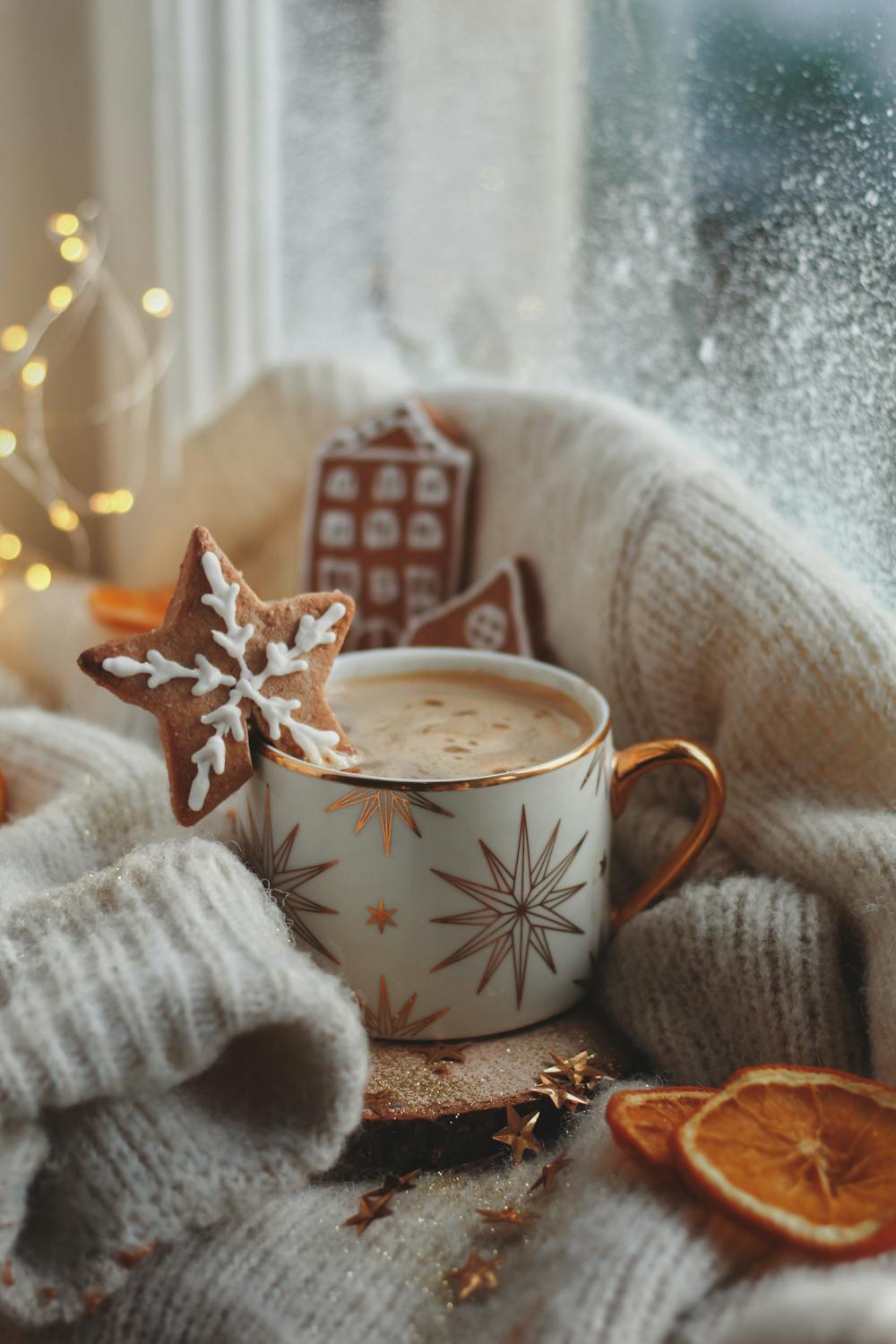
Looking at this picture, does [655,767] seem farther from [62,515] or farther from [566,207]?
[62,515]

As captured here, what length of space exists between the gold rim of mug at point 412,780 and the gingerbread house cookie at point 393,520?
307mm

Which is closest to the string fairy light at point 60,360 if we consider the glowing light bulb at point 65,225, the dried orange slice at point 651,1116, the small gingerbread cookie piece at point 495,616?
the glowing light bulb at point 65,225

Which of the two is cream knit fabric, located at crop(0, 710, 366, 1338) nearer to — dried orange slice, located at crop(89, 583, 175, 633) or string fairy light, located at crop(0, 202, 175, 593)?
dried orange slice, located at crop(89, 583, 175, 633)

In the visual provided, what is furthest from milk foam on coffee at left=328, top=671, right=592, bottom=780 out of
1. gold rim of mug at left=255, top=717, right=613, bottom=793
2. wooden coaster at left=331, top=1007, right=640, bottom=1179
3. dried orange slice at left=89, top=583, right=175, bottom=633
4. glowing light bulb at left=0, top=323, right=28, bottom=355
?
glowing light bulb at left=0, top=323, right=28, bottom=355

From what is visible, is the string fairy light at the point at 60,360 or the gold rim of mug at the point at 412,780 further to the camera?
the string fairy light at the point at 60,360

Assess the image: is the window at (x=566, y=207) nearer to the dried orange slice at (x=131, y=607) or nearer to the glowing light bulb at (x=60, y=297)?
the glowing light bulb at (x=60, y=297)

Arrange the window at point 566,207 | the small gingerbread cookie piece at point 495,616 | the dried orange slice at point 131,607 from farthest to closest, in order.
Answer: the dried orange slice at point 131,607, the small gingerbread cookie piece at point 495,616, the window at point 566,207

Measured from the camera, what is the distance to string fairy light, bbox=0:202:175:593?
1159mm

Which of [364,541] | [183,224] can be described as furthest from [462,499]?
[183,224]

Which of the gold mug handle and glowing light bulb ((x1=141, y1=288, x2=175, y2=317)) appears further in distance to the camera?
glowing light bulb ((x1=141, y1=288, x2=175, y2=317))

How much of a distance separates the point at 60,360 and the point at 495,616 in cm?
67

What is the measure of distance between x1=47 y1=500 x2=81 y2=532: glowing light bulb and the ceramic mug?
65 centimetres

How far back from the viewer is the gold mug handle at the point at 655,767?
594 millimetres

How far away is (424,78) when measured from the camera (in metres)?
1.08
